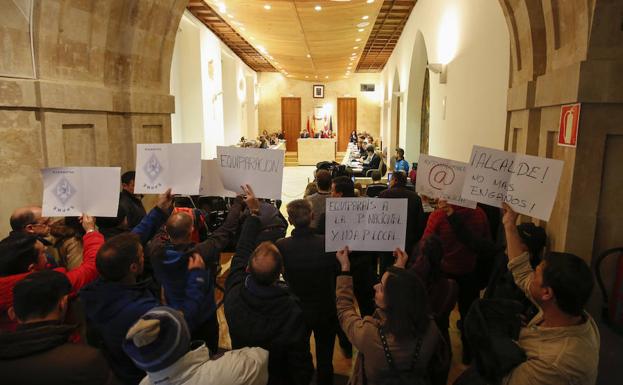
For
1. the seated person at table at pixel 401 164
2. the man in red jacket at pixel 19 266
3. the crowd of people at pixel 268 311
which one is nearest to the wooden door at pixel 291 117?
the seated person at table at pixel 401 164

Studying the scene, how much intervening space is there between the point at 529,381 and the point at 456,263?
158 cm

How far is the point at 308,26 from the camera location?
372 inches

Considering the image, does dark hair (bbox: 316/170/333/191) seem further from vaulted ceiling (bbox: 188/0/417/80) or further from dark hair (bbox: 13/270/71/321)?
vaulted ceiling (bbox: 188/0/417/80)

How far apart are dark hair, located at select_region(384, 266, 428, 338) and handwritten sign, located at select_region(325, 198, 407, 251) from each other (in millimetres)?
589

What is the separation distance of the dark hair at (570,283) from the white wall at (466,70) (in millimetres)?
3066

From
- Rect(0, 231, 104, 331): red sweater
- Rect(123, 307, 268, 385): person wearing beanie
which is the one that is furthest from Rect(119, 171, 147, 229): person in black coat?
Rect(123, 307, 268, 385): person wearing beanie

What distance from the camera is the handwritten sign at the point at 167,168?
9.78 ft

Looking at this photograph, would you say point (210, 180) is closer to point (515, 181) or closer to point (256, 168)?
point (256, 168)

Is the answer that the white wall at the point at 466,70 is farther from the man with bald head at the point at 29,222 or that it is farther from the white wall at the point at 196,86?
the white wall at the point at 196,86

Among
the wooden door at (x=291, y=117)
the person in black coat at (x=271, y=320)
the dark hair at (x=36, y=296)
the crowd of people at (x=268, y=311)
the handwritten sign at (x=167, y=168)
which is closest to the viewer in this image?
the crowd of people at (x=268, y=311)

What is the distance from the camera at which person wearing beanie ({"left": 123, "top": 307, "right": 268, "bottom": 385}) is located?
1329mm

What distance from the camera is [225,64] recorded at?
54.8ft

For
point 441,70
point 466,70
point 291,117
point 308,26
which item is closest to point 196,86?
point 308,26

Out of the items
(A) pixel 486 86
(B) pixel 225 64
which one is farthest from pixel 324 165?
(B) pixel 225 64
